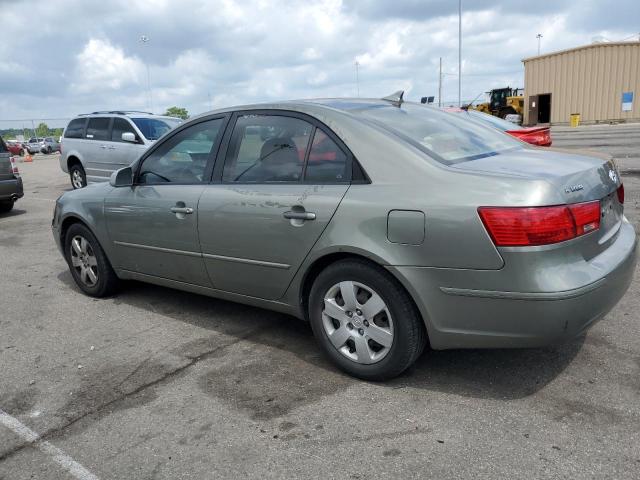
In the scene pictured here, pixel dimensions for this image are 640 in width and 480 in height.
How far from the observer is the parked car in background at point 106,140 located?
11.9 meters

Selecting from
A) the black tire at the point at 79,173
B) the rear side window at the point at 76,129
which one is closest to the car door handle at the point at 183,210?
the black tire at the point at 79,173

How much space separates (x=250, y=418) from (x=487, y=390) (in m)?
1.31

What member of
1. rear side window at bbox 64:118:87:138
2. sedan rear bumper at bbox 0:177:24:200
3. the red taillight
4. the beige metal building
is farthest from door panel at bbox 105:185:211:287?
the beige metal building

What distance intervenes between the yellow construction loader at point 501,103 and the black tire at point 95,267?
3753cm

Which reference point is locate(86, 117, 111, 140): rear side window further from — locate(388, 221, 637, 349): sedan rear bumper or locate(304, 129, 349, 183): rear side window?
locate(388, 221, 637, 349): sedan rear bumper

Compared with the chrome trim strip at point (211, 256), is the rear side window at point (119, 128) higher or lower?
higher

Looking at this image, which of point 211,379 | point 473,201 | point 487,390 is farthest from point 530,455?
point 211,379

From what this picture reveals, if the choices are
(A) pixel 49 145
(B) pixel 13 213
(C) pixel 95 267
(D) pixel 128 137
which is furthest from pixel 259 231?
(A) pixel 49 145

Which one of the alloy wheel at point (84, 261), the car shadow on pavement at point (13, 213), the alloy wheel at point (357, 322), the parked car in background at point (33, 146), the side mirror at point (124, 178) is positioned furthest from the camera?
the parked car in background at point (33, 146)

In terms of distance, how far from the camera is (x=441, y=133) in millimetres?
3564

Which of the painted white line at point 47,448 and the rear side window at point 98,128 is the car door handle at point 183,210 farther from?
the rear side window at point 98,128

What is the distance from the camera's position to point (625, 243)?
322 centimetres

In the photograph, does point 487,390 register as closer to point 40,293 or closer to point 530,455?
point 530,455

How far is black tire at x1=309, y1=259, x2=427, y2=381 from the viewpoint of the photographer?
9.98 ft
